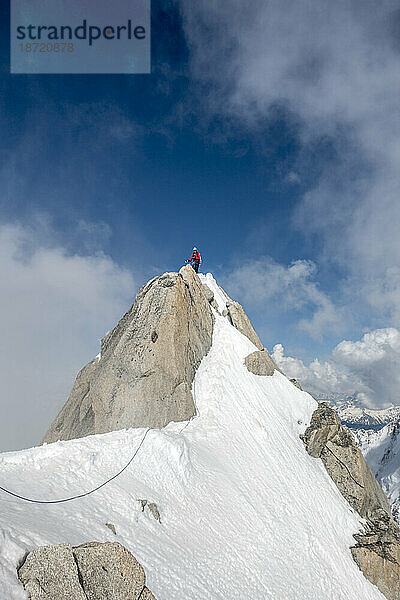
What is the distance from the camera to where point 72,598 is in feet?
27.2

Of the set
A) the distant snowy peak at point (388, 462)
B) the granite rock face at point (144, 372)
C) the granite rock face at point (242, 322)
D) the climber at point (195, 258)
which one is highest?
the climber at point (195, 258)

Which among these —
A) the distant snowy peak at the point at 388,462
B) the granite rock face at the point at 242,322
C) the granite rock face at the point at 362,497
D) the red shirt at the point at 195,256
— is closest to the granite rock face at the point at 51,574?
the granite rock face at the point at 362,497

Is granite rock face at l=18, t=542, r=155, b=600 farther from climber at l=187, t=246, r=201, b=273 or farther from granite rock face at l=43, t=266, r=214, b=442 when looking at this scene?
climber at l=187, t=246, r=201, b=273

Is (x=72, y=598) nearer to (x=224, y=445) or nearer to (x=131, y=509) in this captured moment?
(x=131, y=509)

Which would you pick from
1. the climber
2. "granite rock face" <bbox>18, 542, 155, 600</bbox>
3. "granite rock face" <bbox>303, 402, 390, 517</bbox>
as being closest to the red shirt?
the climber

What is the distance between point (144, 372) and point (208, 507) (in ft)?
36.8

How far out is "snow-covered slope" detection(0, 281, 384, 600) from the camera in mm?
11961

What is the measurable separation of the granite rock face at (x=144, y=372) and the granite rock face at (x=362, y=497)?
1370cm

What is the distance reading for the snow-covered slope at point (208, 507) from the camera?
12.0 m

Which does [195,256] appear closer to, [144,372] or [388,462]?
[144,372]

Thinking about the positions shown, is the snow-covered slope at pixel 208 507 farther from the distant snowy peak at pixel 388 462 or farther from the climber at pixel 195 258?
the distant snowy peak at pixel 388 462

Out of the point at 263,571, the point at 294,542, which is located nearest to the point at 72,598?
the point at 263,571

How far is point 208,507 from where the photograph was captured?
1770 centimetres

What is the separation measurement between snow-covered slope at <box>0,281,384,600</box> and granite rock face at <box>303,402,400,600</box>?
0.96 m
